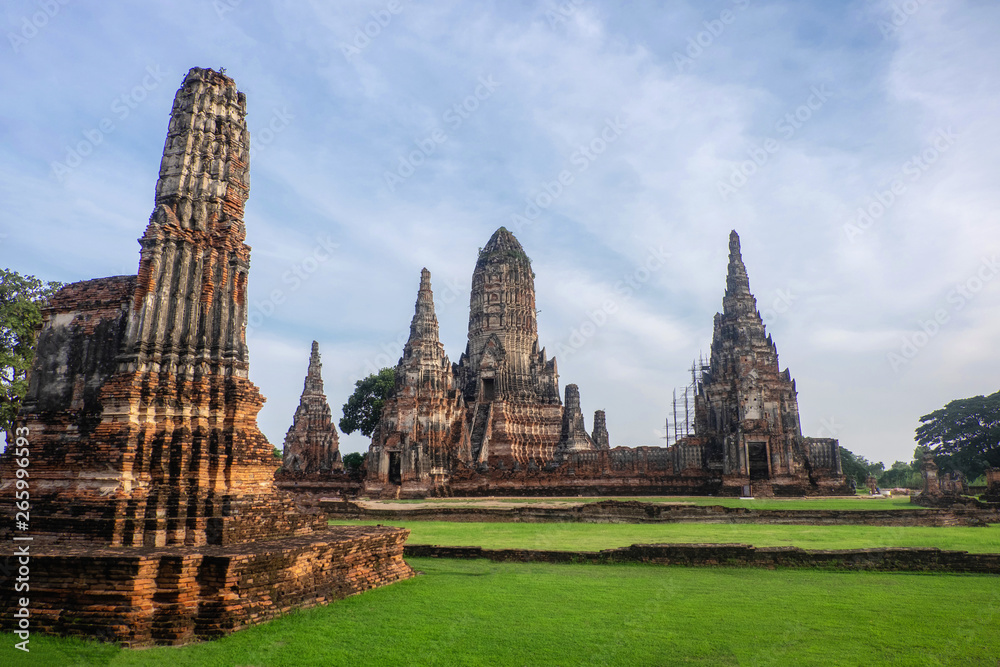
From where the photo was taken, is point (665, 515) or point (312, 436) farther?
point (312, 436)

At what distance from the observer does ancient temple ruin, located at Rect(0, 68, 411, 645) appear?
18.8 feet

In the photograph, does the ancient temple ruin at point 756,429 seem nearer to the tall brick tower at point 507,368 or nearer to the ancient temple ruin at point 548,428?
the ancient temple ruin at point 548,428

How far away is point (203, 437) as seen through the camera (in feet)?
26.0

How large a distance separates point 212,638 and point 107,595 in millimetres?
1005

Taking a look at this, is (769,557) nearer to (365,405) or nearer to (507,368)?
(507,368)

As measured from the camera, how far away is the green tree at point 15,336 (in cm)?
1566

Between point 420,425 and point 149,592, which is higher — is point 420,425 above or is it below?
above

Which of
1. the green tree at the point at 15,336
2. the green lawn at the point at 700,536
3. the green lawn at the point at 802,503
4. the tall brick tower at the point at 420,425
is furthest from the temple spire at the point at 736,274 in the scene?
the green tree at the point at 15,336

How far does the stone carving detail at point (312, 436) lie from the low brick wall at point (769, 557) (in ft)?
119

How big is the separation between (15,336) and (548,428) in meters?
32.9

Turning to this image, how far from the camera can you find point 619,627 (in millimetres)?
5977

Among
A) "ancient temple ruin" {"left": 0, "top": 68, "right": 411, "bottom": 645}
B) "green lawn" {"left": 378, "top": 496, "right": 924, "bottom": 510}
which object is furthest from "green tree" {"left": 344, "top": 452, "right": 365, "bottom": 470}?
"ancient temple ruin" {"left": 0, "top": 68, "right": 411, "bottom": 645}

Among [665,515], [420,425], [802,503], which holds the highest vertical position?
[420,425]

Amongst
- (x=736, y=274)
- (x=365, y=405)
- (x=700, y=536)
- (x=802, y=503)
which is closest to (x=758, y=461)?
(x=802, y=503)
